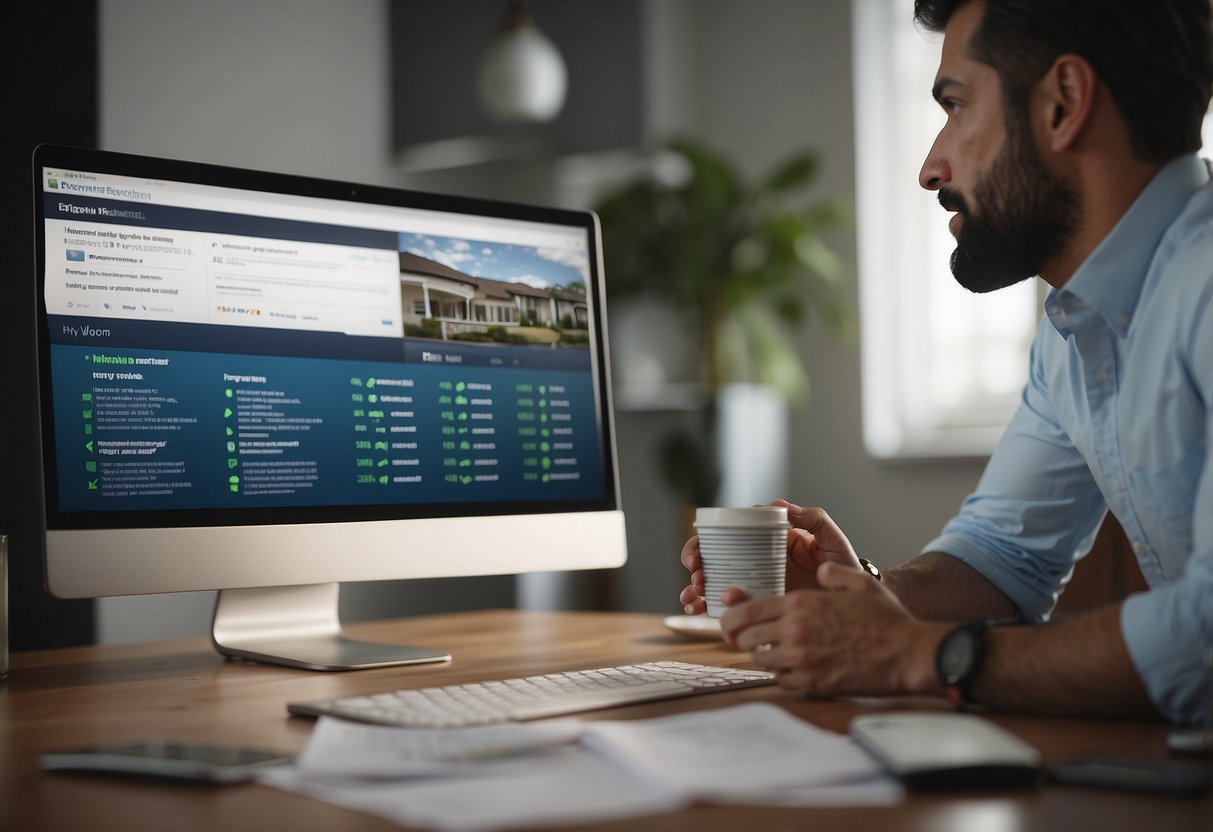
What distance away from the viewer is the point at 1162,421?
111cm

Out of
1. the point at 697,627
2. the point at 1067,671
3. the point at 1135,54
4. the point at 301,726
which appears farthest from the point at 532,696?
the point at 1135,54

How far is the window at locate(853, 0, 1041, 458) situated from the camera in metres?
3.97

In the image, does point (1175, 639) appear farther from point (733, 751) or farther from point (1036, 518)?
point (1036, 518)

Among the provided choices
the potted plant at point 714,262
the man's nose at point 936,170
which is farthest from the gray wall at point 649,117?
the man's nose at point 936,170

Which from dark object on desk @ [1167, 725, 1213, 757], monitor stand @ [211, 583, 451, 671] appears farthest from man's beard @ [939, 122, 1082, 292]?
monitor stand @ [211, 583, 451, 671]

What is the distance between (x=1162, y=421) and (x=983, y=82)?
0.42 m

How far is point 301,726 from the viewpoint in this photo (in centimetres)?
95

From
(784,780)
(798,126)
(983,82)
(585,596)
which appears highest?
(798,126)

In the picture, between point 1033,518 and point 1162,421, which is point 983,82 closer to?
point 1162,421

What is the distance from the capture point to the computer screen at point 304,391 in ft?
3.85

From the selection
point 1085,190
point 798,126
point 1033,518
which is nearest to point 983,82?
point 1085,190

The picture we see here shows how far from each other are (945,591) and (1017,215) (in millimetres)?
434

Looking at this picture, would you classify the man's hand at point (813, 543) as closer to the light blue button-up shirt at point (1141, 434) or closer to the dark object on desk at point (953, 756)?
the light blue button-up shirt at point (1141, 434)

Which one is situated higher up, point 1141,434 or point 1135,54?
point 1135,54
